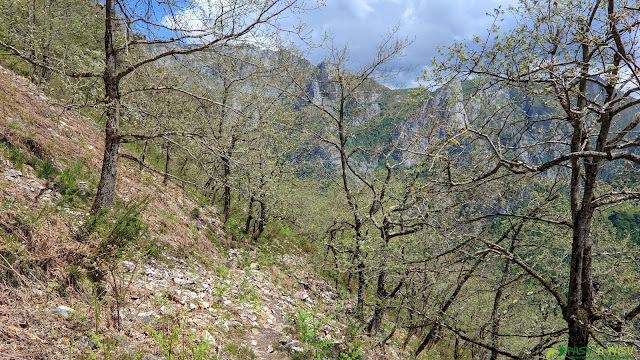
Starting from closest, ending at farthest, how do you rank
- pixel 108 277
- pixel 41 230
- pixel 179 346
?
pixel 179 346 → pixel 41 230 → pixel 108 277

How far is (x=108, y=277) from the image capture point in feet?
17.3

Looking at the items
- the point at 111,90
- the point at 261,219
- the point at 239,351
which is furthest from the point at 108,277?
the point at 261,219

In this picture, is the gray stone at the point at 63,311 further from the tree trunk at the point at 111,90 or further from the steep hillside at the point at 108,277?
the tree trunk at the point at 111,90

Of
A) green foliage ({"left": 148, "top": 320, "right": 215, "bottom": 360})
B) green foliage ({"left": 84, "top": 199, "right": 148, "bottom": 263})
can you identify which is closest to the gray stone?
green foliage ({"left": 148, "top": 320, "right": 215, "bottom": 360})

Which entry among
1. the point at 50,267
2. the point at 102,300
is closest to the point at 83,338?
the point at 102,300

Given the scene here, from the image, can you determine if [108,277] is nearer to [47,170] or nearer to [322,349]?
[322,349]

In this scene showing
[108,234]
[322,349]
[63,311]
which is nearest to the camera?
[63,311]

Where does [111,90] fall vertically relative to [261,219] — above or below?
above

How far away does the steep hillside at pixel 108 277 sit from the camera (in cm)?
404

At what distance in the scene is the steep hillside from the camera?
4.04 m

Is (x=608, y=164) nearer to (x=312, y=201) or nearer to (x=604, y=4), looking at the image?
(x=604, y=4)

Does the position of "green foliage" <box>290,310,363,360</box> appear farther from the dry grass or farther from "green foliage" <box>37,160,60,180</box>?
"green foliage" <box>37,160,60,180</box>

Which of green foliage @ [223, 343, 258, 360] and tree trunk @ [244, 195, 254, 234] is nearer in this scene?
green foliage @ [223, 343, 258, 360]

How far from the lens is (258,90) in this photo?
47.8 ft
